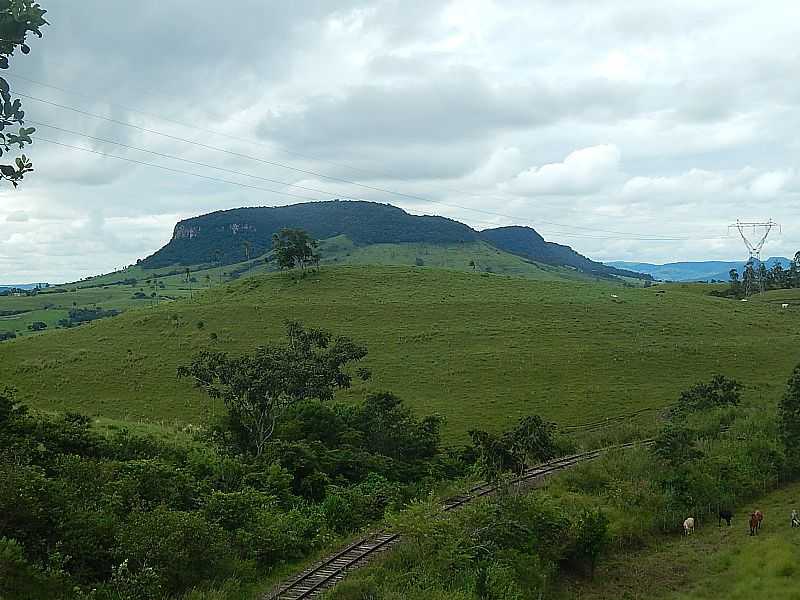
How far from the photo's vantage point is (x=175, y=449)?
1163 inches

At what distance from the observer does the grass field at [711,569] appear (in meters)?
21.3

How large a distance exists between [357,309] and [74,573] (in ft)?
206

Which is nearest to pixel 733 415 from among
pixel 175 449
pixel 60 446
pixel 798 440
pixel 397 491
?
pixel 798 440

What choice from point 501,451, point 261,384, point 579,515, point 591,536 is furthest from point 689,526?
point 261,384

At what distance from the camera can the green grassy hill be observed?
54.0m

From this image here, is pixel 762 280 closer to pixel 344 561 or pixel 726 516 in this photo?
pixel 726 516

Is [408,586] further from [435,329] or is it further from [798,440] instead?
[435,329]

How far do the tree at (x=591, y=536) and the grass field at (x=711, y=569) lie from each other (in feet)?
2.53

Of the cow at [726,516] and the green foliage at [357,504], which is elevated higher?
the green foliage at [357,504]

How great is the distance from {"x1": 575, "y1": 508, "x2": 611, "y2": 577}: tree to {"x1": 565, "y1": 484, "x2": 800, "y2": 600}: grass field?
2.53 feet

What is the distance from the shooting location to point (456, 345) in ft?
220

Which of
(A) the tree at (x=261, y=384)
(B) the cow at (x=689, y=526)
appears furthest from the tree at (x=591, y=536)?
(A) the tree at (x=261, y=384)

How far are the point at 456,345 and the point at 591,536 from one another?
43622 mm

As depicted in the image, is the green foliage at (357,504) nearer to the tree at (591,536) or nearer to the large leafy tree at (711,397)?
the tree at (591,536)
